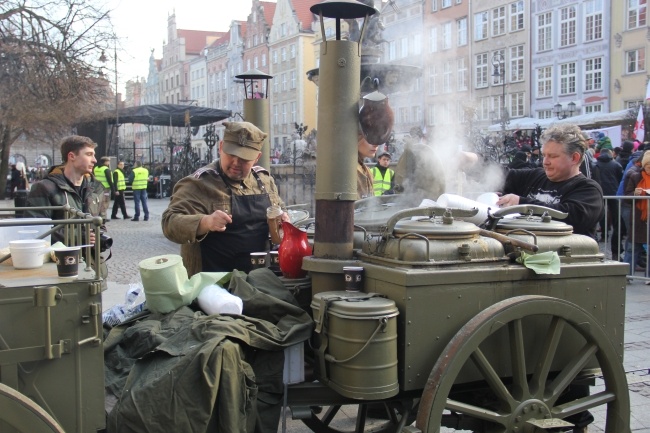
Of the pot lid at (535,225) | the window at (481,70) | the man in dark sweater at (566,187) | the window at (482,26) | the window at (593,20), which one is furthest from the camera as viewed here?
the window at (593,20)

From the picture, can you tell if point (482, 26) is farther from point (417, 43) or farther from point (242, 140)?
point (242, 140)

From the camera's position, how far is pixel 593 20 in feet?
108

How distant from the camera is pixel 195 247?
12.3ft

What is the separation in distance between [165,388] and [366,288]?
938 mm

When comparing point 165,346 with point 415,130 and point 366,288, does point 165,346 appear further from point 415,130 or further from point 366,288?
point 415,130

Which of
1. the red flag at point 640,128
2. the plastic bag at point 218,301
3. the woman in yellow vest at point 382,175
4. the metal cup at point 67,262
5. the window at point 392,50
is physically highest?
the window at point 392,50

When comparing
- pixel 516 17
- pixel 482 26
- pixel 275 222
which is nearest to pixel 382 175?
pixel 275 222

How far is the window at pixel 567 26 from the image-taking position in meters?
33.9

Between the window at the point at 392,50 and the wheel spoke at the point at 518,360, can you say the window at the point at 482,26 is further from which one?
the wheel spoke at the point at 518,360

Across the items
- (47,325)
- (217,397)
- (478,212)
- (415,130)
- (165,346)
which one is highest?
(415,130)

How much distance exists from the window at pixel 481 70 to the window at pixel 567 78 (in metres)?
5.02

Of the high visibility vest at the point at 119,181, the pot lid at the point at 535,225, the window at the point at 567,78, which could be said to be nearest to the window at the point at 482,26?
the window at the point at 567,78

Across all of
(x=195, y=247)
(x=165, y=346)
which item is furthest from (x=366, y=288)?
(x=195, y=247)

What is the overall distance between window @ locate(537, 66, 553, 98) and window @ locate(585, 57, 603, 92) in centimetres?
217
